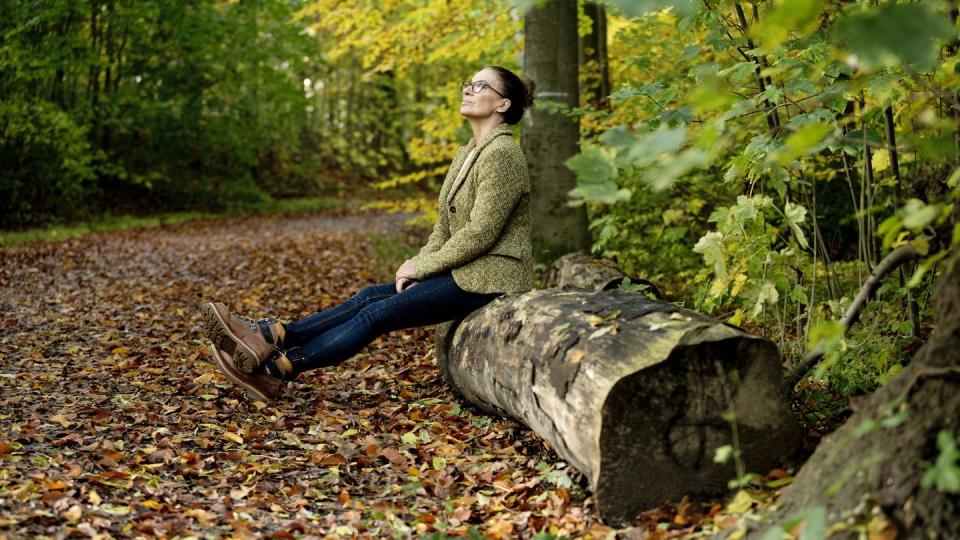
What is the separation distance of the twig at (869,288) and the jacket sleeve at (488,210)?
1.65 metres

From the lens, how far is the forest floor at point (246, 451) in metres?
2.97

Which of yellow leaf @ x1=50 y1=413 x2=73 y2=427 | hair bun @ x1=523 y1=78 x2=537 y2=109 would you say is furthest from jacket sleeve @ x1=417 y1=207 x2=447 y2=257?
yellow leaf @ x1=50 y1=413 x2=73 y2=427

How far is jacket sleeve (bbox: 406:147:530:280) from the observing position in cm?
419

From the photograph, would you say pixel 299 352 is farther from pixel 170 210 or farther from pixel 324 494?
pixel 170 210

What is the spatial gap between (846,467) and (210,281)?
7.94 m

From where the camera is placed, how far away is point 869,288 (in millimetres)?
2939

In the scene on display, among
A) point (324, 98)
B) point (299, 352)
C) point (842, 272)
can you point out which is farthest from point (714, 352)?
point (324, 98)

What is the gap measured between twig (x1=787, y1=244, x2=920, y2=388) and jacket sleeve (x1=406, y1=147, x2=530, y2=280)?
1.65 metres

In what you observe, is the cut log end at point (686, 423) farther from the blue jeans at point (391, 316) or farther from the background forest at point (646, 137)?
the blue jeans at point (391, 316)

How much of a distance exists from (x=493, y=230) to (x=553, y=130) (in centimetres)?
366

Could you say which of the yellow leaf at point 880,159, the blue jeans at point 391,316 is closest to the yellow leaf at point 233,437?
the blue jeans at point 391,316

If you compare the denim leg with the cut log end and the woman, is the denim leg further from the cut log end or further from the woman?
the cut log end

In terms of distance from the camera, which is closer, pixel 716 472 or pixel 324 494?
pixel 716 472

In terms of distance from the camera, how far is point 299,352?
4.30 metres
